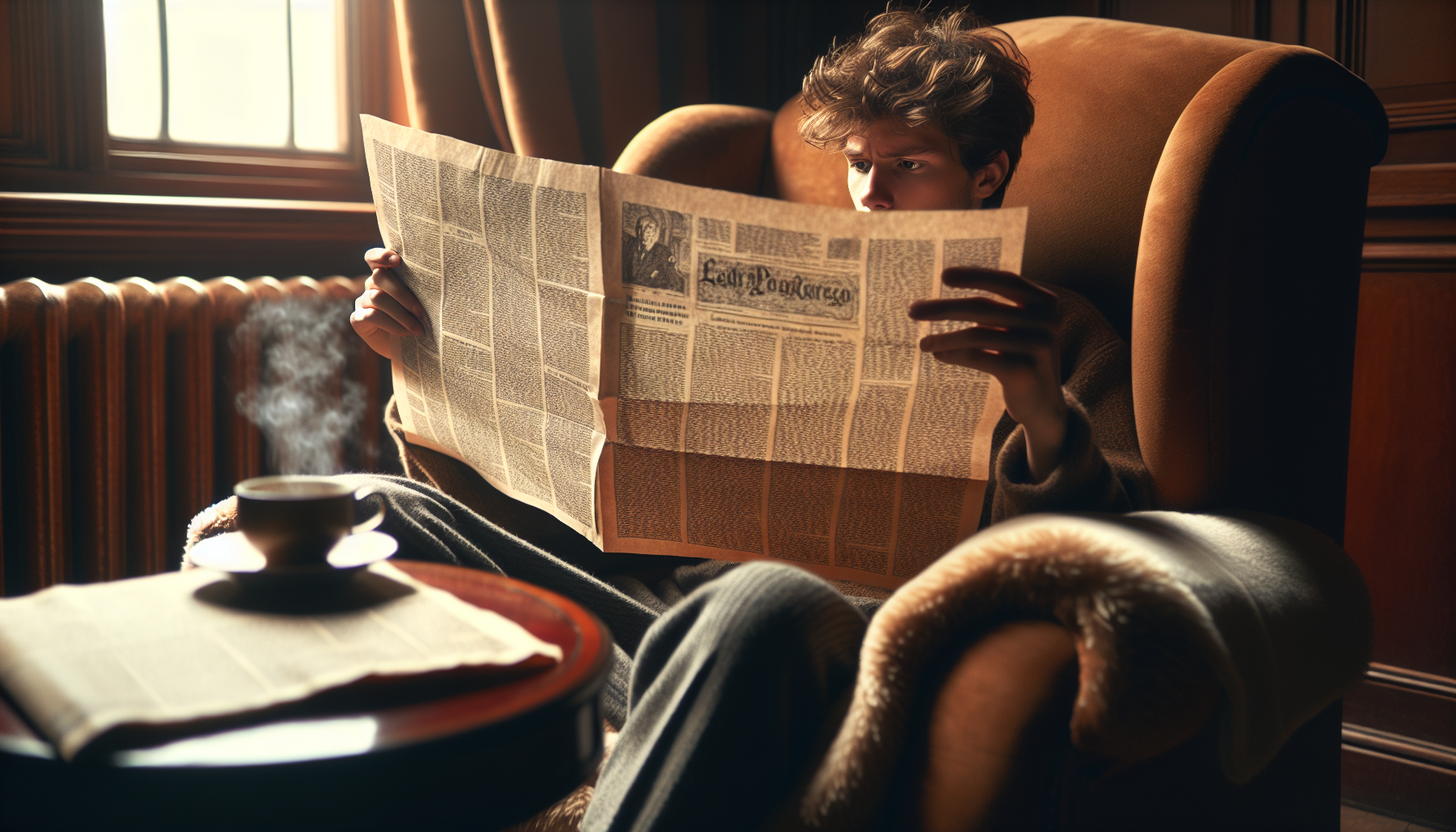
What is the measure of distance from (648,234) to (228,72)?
128 centimetres

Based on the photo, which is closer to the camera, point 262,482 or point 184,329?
point 262,482

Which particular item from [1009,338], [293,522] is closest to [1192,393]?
[1009,338]

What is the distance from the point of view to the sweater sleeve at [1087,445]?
81 centimetres

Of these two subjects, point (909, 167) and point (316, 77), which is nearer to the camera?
point (909, 167)

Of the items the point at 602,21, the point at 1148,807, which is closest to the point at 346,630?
the point at 1148,807

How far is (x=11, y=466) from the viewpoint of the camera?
1.32 metres

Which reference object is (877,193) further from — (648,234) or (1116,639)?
(1116,639)

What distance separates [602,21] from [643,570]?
109 centimetres

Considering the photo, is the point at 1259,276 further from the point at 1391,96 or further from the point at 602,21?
the point at 602,21

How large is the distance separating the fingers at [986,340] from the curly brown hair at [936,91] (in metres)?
0.41

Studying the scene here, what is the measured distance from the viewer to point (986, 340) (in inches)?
29.2

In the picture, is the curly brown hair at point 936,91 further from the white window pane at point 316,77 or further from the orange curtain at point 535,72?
the white window pane at point 316,77

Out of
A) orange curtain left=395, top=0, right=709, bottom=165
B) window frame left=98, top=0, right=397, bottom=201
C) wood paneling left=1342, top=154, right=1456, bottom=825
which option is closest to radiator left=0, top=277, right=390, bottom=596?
window frame left=98, top=0, right=397, bottom=201

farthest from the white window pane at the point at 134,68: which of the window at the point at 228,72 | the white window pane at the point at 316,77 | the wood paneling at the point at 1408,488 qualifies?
the wood paneling at the point at 1408,488
